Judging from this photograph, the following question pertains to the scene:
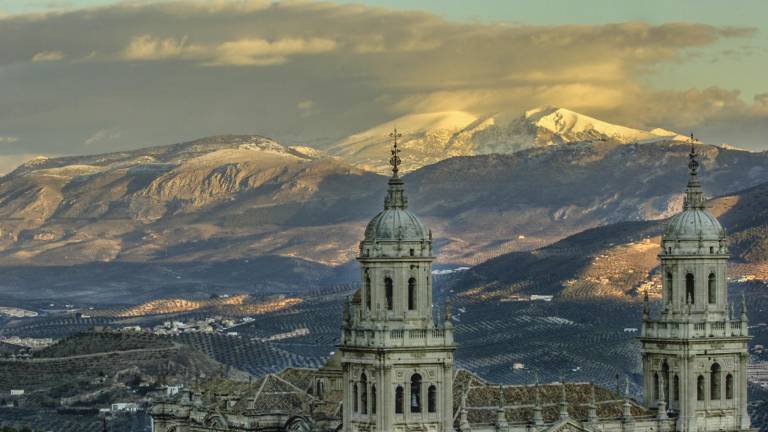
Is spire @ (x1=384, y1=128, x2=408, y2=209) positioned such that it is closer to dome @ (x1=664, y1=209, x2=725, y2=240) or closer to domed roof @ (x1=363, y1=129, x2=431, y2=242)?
domed roof @ (x1=363, y1=129, x2=431, y2=242)

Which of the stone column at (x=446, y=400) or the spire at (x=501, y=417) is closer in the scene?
the stone column at (x=446, y=400)

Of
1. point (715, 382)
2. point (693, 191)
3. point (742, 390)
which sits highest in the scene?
point (693, 191)

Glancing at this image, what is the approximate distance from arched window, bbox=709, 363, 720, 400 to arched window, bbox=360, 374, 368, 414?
68.4 ft

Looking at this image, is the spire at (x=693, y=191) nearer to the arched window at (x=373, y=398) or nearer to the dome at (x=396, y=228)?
the dome at (x=396, y=228)

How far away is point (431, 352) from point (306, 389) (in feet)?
58.8

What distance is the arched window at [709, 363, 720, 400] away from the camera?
142 m

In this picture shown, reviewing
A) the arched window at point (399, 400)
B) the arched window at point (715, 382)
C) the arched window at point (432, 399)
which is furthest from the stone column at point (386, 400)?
the arched window at point (715, 382)

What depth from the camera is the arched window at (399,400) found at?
13075cm

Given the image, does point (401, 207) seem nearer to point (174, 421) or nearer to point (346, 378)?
point (346, 378)

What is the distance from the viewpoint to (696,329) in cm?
14150

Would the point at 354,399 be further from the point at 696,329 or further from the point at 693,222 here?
the point at 693,222

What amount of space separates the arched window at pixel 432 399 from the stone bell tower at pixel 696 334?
1527cm

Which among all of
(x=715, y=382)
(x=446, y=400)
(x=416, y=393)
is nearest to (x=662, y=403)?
(x=715, y=382)

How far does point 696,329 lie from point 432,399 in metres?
17.2
